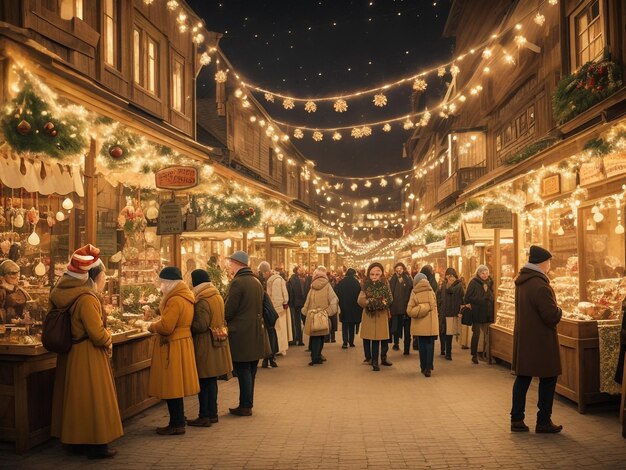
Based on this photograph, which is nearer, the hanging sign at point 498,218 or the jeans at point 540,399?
the jeans at point 540,399

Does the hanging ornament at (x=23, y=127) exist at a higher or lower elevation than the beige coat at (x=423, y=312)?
higher

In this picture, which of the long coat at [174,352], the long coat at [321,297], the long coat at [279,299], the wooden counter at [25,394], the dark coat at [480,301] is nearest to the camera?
the wooden counter at [25,394]

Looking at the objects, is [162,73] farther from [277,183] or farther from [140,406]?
[277,183]

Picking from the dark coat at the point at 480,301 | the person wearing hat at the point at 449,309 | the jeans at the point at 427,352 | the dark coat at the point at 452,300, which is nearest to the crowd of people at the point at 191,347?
the jeans at the point at 427,352

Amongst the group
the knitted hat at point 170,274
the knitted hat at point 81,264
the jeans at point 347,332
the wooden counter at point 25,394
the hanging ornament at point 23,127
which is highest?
the hanging ornament at point 23,127

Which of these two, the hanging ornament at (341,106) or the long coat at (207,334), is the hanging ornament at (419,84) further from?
the long coat at (207,334)

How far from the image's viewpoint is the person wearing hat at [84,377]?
656 centimetres

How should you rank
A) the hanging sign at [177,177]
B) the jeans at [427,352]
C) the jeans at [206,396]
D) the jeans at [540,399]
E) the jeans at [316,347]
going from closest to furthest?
the jeans at [540,399], the jeans at [206,396], the hanging sign at [177,177], the jeans at [427,352], the jeans at [316,347]

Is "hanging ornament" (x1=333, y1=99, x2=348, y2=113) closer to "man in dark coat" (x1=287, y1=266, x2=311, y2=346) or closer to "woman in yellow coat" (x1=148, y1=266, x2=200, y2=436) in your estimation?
"man in dark coat" (x1=287, y1=266, x2=311, y2=346)

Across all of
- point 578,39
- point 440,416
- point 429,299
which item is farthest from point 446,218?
point 440,416

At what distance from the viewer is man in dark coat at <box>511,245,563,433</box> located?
758 cm

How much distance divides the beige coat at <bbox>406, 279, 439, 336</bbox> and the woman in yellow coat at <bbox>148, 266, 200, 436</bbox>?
5620mm

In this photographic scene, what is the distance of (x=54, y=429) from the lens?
674 centimetres

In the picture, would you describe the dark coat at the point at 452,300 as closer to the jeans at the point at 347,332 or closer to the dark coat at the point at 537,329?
the jeans at the point at 347,332
